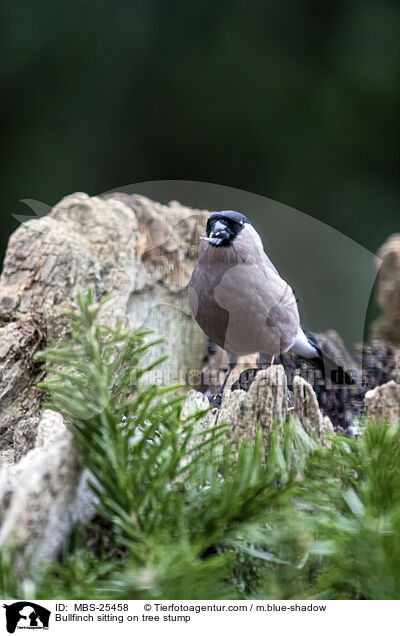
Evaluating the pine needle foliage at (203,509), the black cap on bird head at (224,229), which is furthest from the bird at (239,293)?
the pine needle foliage at (203,509)

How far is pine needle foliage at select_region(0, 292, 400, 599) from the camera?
271 mm

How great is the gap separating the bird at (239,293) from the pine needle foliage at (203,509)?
201mm

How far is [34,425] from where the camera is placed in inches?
18.6

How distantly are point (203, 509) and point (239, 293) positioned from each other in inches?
9.8

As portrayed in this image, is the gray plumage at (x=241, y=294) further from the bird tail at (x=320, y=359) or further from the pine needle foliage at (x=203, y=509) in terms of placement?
the pine needle foliage at (x=203, y=509)

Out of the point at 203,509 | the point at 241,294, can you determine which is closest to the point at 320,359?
the point at 241,294

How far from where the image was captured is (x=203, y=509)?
0.31 metres

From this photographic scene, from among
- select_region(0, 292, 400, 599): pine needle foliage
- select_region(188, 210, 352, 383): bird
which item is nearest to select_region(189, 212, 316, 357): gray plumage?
select_region(188, 210, 352, 383): bird

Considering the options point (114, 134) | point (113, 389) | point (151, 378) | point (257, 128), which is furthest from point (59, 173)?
point (113, 389)

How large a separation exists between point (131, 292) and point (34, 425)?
0.20m

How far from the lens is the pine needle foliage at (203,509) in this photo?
0.27m

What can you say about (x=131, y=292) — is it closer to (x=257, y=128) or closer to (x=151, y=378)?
(x=151, y=378)
